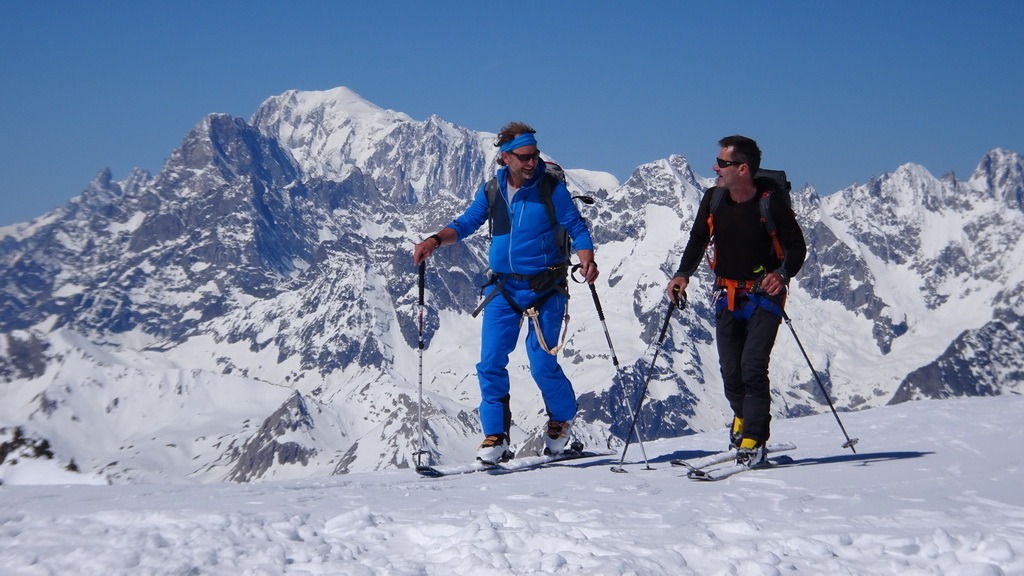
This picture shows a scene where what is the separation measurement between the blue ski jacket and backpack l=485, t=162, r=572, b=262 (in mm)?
46

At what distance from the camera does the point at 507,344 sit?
12.1m

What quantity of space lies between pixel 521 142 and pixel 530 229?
3.67 ft

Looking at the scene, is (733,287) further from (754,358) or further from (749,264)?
(754,358)

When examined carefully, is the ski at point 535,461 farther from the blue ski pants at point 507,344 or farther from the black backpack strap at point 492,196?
the black backpack strap at point 492,196

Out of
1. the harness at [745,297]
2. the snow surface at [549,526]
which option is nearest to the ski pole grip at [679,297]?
the harness at [745,297]

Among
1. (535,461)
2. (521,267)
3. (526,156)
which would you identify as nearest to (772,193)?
(526,156)

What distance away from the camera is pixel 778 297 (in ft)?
35.1

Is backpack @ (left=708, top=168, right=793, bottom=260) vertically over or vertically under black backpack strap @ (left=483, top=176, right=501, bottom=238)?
under

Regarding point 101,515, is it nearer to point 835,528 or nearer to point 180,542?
point 180,542

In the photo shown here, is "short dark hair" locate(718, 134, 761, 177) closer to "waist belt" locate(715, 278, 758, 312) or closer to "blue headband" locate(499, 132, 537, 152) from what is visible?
"waist belt" locate(715, 278, 758, 312)

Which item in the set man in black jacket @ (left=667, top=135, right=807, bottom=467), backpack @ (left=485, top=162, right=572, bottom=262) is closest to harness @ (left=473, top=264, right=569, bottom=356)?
backpack @ (left=485, top=162, right=572, bottom=262)

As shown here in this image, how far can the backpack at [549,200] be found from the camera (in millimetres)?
11953

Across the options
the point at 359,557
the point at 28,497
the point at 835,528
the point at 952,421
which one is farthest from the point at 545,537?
the point at 952,421

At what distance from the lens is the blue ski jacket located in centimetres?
1199
